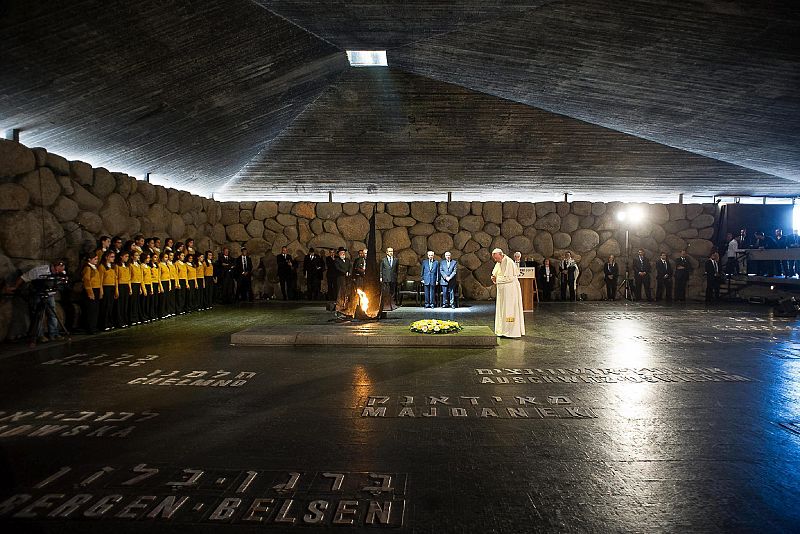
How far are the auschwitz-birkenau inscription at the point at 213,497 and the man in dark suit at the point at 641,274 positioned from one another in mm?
17332

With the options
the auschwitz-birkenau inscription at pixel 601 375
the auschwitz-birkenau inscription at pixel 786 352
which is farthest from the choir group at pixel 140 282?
the auschwitz-birkenau inscription at pixel 786 352

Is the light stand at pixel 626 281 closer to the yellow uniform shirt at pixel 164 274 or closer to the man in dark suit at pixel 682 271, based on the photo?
the man in dark suit at pixel 682 271

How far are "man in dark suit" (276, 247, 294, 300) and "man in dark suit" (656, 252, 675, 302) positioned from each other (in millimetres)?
13261

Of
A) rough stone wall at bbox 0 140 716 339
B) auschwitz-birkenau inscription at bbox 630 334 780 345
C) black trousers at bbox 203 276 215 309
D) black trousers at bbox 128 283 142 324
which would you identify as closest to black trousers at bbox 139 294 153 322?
black trousers at bbox 128 283 142 324

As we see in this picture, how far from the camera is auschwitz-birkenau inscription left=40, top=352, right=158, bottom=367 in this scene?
766 centimetres

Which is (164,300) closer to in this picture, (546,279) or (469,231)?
(469,231)

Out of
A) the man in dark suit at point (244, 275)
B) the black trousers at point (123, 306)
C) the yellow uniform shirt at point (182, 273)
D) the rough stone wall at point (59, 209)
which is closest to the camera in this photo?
the rough stone wall at point (59, 209)

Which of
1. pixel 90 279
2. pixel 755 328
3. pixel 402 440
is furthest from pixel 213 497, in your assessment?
pixel 755 328

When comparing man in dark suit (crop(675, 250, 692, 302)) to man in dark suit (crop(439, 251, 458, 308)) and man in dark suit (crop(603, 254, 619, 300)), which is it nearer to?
man in dark suit (crop(603, 254, 619, 300))

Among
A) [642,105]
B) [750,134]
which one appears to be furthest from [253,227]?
[750,134]

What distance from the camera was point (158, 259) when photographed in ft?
44.6

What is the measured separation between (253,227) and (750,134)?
15.9m

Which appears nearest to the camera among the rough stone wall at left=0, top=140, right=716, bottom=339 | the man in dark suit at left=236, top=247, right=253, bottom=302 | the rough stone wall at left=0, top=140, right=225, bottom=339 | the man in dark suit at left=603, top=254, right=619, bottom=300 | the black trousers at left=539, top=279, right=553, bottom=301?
the rough stone wall at left=0, top=140, right=225, bottom=339

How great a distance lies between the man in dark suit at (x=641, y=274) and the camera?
1872cm
